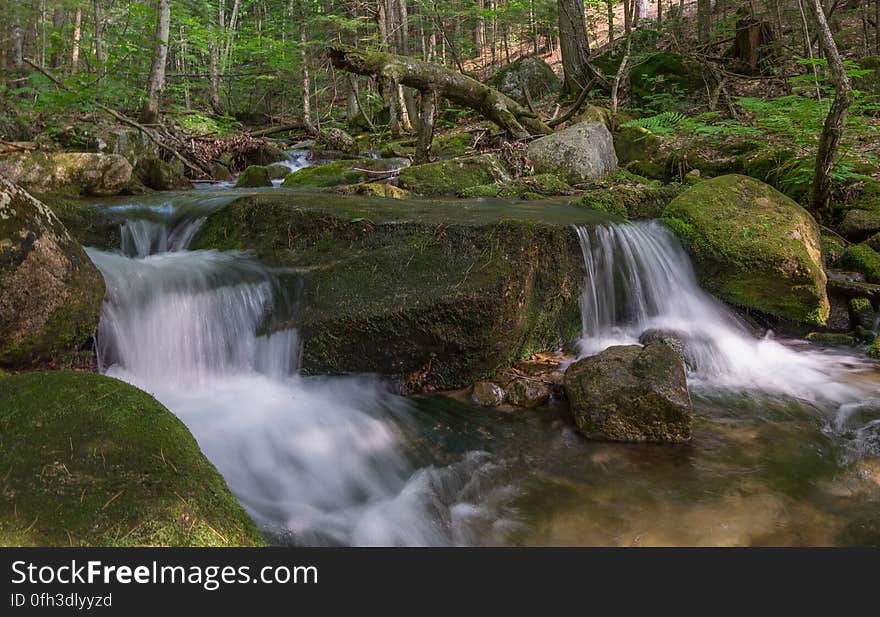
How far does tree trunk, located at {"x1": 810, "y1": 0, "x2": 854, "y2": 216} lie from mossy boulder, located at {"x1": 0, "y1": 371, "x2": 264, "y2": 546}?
23.6 ft

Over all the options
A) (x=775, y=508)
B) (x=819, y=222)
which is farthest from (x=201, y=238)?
(x=819, y=222)

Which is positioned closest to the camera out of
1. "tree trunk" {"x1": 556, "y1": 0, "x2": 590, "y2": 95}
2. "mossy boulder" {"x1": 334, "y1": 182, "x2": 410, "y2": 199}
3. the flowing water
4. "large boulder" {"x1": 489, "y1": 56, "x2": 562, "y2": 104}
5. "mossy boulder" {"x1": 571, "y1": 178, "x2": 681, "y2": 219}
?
the flowing water

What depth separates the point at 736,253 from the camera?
222 inches

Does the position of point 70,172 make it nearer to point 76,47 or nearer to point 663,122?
point 663,122

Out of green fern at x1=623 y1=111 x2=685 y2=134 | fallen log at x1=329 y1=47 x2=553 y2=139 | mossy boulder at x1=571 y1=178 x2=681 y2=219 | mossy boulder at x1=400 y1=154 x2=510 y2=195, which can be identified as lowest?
mossy boulder at x1=571 y1=178 x2=681 y2=219

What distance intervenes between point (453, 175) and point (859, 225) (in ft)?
18.5

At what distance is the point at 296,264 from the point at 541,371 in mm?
2360

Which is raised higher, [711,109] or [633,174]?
[711,109]

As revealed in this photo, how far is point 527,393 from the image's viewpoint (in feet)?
13.6

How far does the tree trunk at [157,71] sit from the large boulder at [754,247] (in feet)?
33.5

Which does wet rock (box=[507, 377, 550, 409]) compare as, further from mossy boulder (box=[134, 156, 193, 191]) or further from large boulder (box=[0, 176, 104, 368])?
mossy boulder (box=[134, 156, 193, 191])

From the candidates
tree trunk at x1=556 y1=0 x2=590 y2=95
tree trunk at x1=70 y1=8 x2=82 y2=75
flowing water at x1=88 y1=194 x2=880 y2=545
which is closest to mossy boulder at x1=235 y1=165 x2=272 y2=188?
flowing water at x1=88 y1=194 x2=880 y2=545

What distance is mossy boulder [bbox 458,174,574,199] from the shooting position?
8.07 m
